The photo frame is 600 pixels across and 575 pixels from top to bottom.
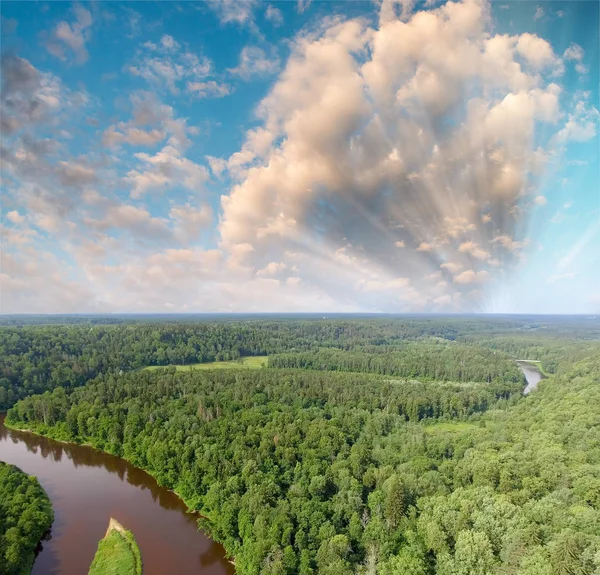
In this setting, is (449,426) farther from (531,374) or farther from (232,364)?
(232,364)

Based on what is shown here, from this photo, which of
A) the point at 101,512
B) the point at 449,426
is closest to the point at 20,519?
the point at 101,512

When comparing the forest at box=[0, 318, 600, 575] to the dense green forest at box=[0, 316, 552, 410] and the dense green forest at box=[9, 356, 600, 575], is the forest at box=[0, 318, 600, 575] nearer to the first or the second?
the dense green forest at box=[9, 356, 600, 575]

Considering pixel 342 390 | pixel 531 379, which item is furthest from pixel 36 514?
pixel 531 379

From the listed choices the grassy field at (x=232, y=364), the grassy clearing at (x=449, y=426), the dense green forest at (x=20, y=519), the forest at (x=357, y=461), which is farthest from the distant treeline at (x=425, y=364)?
the dense green forest at (x=20, y=519)

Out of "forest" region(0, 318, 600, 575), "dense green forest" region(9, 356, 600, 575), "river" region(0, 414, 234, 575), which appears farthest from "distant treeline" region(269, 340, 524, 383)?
"river" region(0, 414, 234, 575)

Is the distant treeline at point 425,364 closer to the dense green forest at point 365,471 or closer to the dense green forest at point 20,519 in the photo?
the dense green forest at point 365,471

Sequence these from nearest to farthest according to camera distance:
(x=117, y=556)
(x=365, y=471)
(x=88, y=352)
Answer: (x=117, y=556), (x=365, y=471), (x=88, y=352)

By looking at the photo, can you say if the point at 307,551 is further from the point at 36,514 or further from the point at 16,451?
the point at 16,451
